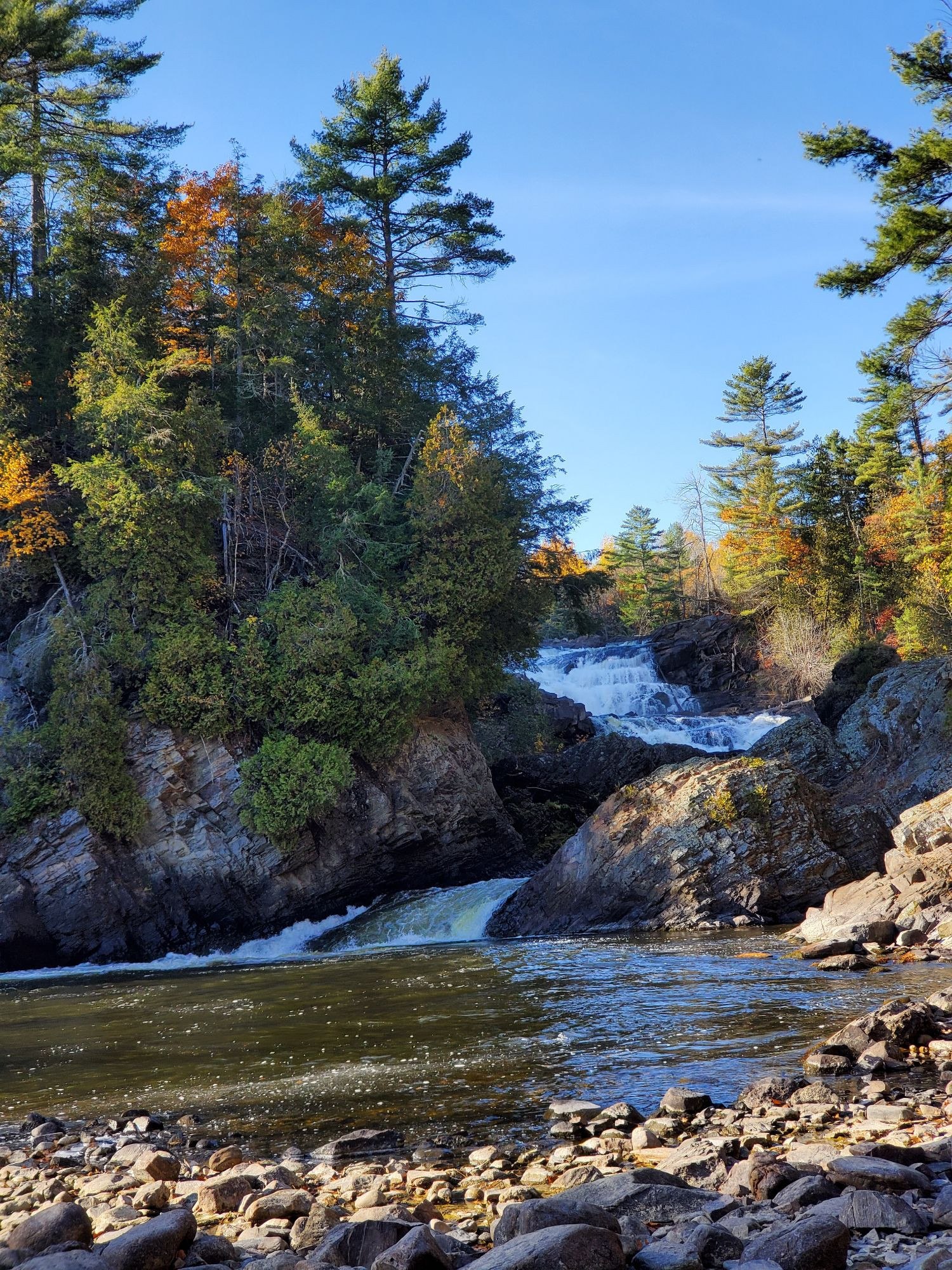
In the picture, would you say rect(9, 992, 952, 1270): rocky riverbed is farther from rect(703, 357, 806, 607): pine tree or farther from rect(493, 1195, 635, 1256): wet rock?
rect(703, 357, 806, 607): pine tree

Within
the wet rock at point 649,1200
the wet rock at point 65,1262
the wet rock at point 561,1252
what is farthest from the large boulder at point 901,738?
the wet rock at point 65,1262

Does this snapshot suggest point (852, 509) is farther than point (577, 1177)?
Yes

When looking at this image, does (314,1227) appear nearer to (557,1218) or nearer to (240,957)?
(557,1218)

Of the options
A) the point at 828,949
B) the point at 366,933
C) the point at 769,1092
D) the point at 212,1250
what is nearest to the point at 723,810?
the point at 828,949

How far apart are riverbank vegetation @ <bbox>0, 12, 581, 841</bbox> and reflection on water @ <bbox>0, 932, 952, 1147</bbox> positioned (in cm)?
Answer: 731

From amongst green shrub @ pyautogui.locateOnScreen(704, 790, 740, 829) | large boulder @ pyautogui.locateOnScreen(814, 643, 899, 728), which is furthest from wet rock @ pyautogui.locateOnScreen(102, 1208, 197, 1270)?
large boulder @ pyautogui.locateOnScreen(814, 643, 899, 728)

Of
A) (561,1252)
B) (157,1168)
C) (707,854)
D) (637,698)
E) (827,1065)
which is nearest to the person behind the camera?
(561,1252)

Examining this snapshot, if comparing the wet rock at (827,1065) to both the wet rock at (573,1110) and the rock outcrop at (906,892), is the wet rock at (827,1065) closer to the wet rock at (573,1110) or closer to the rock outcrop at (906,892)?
the wet rock at (573,1110)

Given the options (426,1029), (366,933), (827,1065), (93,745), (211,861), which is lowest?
(366,933)

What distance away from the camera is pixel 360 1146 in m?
6.54

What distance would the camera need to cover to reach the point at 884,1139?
18.9 feet

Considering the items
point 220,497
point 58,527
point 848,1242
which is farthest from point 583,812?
point 848,1242

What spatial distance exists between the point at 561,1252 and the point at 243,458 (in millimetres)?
23139

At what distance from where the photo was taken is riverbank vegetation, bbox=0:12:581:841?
70.9 ft
